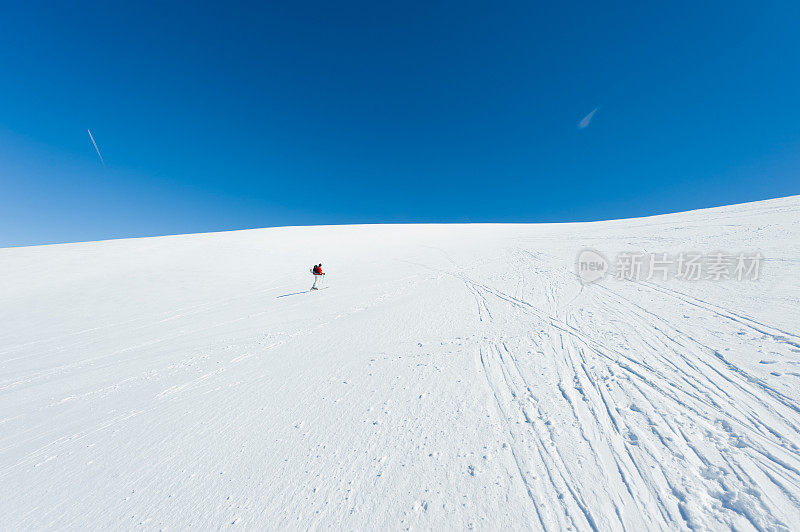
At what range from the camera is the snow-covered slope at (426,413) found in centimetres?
245

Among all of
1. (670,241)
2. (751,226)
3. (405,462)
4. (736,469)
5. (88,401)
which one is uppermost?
(751,226)

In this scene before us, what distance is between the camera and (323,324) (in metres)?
7.26

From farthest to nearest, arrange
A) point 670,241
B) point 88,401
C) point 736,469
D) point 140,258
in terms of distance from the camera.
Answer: point 140,258, point 670,241, point 88,401, point 736,469

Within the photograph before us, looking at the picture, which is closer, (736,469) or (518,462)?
(736,469)

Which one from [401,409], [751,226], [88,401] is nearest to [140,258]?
[88,401]

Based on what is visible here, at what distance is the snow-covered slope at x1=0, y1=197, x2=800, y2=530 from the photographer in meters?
2.45

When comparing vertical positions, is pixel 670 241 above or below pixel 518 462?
above

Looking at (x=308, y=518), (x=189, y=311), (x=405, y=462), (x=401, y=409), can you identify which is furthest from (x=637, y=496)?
(x=189, y=311)

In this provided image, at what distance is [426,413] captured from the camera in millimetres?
3570

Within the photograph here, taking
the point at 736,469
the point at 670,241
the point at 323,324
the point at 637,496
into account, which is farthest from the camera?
the point at 670,241

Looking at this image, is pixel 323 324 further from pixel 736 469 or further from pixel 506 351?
pixel 736 469

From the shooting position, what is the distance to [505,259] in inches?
558

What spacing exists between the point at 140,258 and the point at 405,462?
23.0 meters

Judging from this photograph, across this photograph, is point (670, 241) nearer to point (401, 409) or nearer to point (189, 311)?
point (401, 409)
